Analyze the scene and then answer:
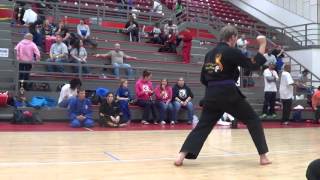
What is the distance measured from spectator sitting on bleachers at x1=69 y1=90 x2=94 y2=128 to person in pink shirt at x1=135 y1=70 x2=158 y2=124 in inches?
70.0

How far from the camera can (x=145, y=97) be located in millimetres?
12969

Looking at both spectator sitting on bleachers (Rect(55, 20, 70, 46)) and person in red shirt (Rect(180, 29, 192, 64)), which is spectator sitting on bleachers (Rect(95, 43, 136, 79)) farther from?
person in red shirt (Rect(180, 29, 192, 64))

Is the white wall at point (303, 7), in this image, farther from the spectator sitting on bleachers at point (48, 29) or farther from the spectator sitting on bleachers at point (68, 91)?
the spectator sitting on bleachers at point (68, 91)

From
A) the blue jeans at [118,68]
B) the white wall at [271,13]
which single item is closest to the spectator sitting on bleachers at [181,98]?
the blue jeans at [118,68]

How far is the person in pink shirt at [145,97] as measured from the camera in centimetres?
1290

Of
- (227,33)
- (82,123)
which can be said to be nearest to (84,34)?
(82,123)

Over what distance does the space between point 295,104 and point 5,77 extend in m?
9.34

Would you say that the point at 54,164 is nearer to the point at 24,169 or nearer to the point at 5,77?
the point at 24,169

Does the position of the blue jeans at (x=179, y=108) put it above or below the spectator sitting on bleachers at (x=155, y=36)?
below

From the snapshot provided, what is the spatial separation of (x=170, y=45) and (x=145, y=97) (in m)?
5.15

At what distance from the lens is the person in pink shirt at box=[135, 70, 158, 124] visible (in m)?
12.9

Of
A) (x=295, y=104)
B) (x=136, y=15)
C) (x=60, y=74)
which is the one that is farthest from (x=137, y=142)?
(x=136, y=15)

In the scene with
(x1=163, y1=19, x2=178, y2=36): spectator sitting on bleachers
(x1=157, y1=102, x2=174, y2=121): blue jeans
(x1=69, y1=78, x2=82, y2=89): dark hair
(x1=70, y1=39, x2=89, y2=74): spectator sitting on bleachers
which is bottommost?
(x1=157, y1=102, x2=174, y2=121): blue jeans

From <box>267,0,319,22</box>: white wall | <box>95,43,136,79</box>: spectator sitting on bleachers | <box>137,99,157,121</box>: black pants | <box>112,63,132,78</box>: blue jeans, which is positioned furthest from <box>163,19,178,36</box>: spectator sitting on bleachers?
<box>267,0,319,22</box>: white wall
